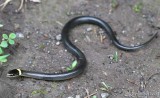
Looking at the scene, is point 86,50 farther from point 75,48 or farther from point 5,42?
point 5,42

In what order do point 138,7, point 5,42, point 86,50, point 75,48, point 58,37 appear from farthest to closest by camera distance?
point 138,7
point 58,37
point 86,50
point 75,48
point 5,42

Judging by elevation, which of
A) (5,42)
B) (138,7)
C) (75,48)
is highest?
(138,7)

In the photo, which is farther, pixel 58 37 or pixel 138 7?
pixel 138 7

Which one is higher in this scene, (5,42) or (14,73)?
(5,42)

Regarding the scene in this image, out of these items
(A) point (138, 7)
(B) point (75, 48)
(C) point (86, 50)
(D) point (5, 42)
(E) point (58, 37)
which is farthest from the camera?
(A) point (138, 7)

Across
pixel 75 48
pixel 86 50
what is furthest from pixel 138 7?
pixel 75 48

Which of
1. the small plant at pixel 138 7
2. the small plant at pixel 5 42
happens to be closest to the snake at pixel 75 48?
the small plant at pixel 5 42

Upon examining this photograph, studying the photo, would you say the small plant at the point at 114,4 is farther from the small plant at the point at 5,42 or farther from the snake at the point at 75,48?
the small plant at the point at 5,42
